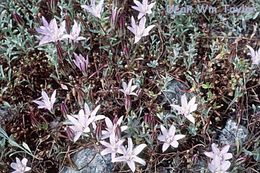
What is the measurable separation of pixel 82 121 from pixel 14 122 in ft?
1.26

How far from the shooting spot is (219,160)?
5.82 feet


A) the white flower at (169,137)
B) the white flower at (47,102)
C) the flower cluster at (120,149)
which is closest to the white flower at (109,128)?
the flower cluster at (120,149)

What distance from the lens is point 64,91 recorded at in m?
2.17

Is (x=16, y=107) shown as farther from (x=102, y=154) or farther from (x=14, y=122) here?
(x=102, y=154)

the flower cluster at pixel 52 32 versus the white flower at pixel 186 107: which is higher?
the flower cluster at pixel 52 32

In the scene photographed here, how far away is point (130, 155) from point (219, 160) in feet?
1.03

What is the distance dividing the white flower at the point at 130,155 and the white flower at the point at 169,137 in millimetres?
93

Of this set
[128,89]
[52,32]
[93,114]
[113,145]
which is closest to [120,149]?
[113,145]

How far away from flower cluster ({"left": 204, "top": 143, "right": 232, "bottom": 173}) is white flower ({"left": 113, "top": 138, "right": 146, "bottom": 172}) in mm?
238

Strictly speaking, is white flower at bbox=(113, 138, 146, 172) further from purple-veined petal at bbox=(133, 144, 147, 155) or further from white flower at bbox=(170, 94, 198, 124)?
white flower at bbox=(170, 94, 198, 124)

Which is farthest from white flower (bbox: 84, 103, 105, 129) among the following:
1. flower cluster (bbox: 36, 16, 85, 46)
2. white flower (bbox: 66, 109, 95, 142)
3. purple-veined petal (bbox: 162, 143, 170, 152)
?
flower cluster (bbox: 36, 16, 85, 46)

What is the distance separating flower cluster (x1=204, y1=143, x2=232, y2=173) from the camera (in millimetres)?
1769

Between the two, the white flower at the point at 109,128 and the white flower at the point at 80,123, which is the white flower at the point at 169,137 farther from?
the white flower at the point at 80,123

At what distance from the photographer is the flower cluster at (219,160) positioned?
1769 millimetres
